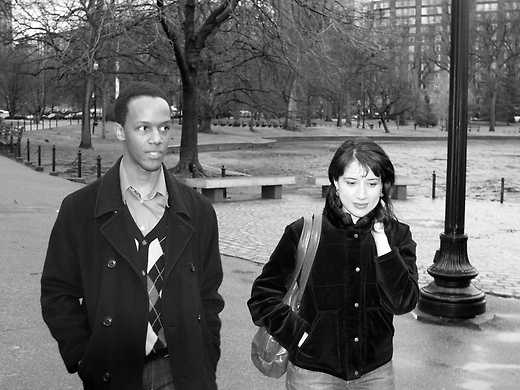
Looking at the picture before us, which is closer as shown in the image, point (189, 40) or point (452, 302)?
point (452, 302)

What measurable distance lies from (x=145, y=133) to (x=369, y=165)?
92 cm

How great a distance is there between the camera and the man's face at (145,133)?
267 cm

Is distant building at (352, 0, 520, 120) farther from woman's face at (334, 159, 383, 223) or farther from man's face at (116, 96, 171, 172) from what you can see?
man's face at (116, 96, 171, 172)

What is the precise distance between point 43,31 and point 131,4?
773 centimetres

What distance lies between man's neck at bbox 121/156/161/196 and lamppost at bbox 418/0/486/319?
14.3 feet

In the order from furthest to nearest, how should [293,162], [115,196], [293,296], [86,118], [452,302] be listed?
[86,118]
[293,162]
[452,302]
[293,296]
[115,196]

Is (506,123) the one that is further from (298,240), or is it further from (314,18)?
(298,240)

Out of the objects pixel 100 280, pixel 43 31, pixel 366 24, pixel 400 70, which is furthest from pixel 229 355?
pixel 400 70

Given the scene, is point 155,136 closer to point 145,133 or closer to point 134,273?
point 145,133

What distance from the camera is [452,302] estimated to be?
6523mm

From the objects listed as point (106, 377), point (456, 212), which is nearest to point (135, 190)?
point (106, 377)

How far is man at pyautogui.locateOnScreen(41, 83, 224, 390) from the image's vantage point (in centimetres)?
254

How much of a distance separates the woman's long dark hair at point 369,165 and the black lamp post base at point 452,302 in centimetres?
374

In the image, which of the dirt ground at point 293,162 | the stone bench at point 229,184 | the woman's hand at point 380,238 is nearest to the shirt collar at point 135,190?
the woman's hand at point 380,238
